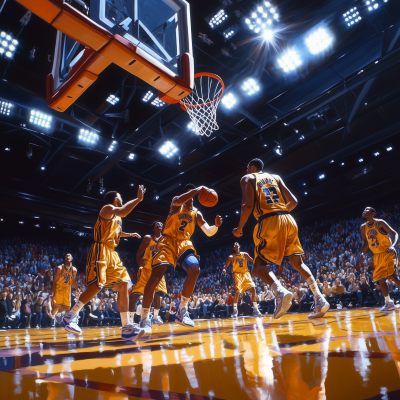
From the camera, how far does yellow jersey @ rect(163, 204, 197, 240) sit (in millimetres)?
3771

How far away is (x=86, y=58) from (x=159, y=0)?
157cm

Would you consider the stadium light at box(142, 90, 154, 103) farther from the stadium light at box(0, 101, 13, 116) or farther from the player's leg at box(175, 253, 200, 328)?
the player's leg at box(175, 253, 200, 328)

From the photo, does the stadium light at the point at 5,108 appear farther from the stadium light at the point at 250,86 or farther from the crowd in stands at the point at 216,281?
the stadium light at the point at 250,86

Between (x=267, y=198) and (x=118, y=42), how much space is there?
2333 millimetres

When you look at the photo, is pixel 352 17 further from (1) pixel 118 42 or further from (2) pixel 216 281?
(2) pixel 216 281

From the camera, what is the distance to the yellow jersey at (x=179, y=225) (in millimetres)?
3771

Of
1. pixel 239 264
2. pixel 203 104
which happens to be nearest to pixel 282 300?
pixel 203 104

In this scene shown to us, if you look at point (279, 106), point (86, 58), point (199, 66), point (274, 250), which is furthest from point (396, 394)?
point (279, 106)

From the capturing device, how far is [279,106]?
10508 mm

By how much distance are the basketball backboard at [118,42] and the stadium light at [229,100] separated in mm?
5357

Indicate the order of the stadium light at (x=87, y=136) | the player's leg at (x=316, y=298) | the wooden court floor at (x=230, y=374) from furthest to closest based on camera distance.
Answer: the stadium light at (x=87, y=136), the player's leg at (x=316, y=298), the wooden court floor at (x=230, y=374)

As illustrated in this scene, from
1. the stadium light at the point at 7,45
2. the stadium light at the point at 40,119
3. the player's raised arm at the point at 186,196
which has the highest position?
the stadium light at the point at 7,45

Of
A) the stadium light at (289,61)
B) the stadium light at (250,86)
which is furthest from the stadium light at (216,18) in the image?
the stadium light at (289,61)

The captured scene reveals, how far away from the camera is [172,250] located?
12.2 ft
